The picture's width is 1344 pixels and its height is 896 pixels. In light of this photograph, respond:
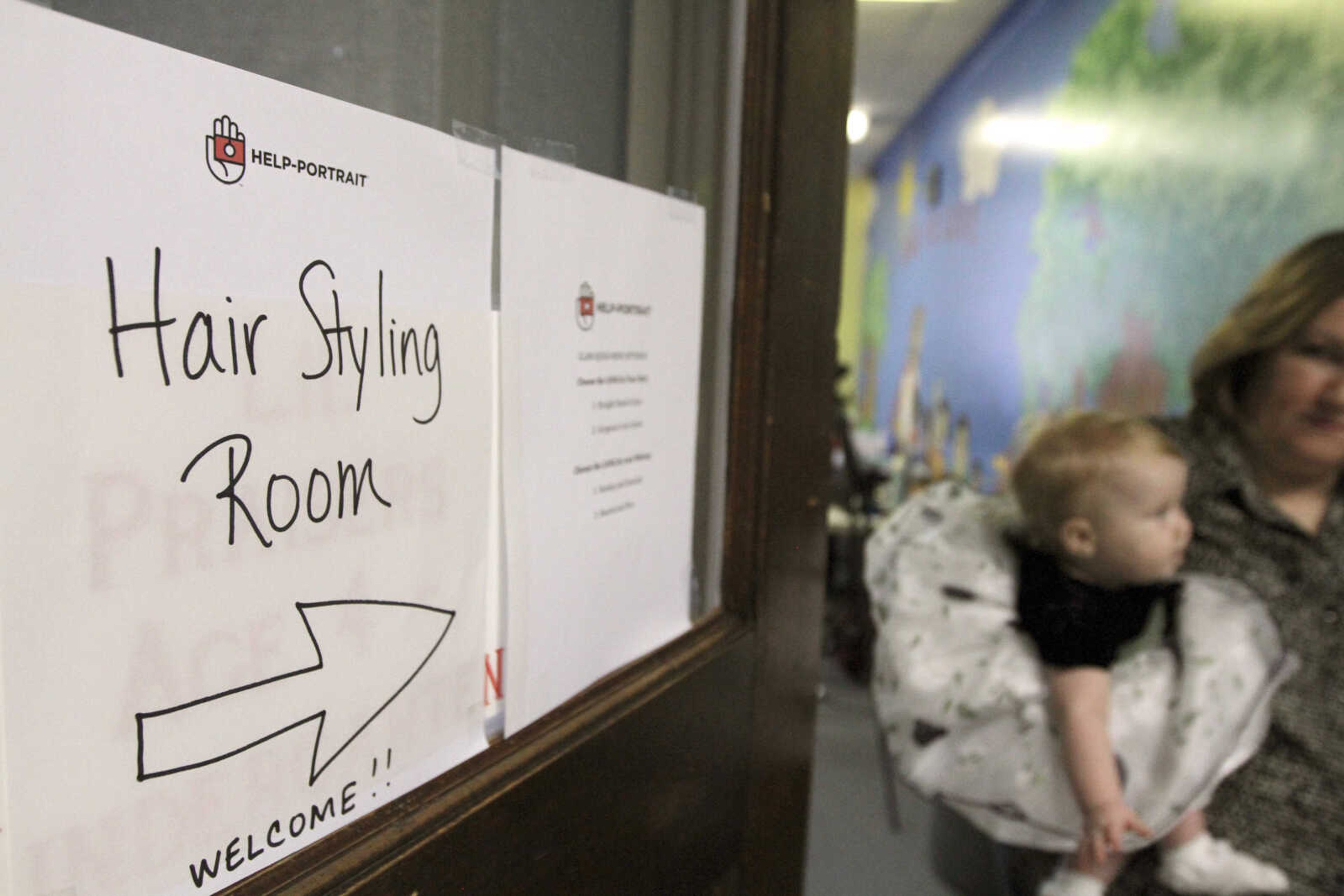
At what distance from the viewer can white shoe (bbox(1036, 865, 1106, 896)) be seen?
3.76 feet

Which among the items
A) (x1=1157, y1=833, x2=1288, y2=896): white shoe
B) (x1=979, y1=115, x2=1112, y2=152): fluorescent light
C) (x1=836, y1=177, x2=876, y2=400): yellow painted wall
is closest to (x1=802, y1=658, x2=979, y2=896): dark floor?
(x1=1157, y1=833, x2=1288, y2=896): white shoe

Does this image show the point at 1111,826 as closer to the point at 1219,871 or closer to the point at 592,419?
the point at 1219,871

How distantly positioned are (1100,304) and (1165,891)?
1.65 metres

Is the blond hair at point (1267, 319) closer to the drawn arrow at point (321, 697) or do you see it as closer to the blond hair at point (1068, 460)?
the blond hair at point (1068, 460)

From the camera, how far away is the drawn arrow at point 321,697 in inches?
10.2

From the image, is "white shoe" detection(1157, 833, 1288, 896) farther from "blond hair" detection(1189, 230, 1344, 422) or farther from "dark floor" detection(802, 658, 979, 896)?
"blond hair" detection(1189, 230, 1344, 422)

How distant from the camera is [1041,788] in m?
1.13

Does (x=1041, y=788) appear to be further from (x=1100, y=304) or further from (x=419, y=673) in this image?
(x=1100, y=304)

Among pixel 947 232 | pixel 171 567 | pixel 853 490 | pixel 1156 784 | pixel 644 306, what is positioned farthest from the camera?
pixel 947 232

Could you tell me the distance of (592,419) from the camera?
1.45ft

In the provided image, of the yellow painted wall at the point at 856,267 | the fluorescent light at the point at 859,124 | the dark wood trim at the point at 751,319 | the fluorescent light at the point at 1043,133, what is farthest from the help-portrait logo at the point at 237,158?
the yellow painted wall at the point at 856,267

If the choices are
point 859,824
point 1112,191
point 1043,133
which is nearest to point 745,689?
point 859,824

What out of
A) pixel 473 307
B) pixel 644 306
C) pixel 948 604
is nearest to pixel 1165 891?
pixel 948 604

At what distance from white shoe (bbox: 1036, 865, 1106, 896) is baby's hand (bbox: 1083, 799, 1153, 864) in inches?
3.0
